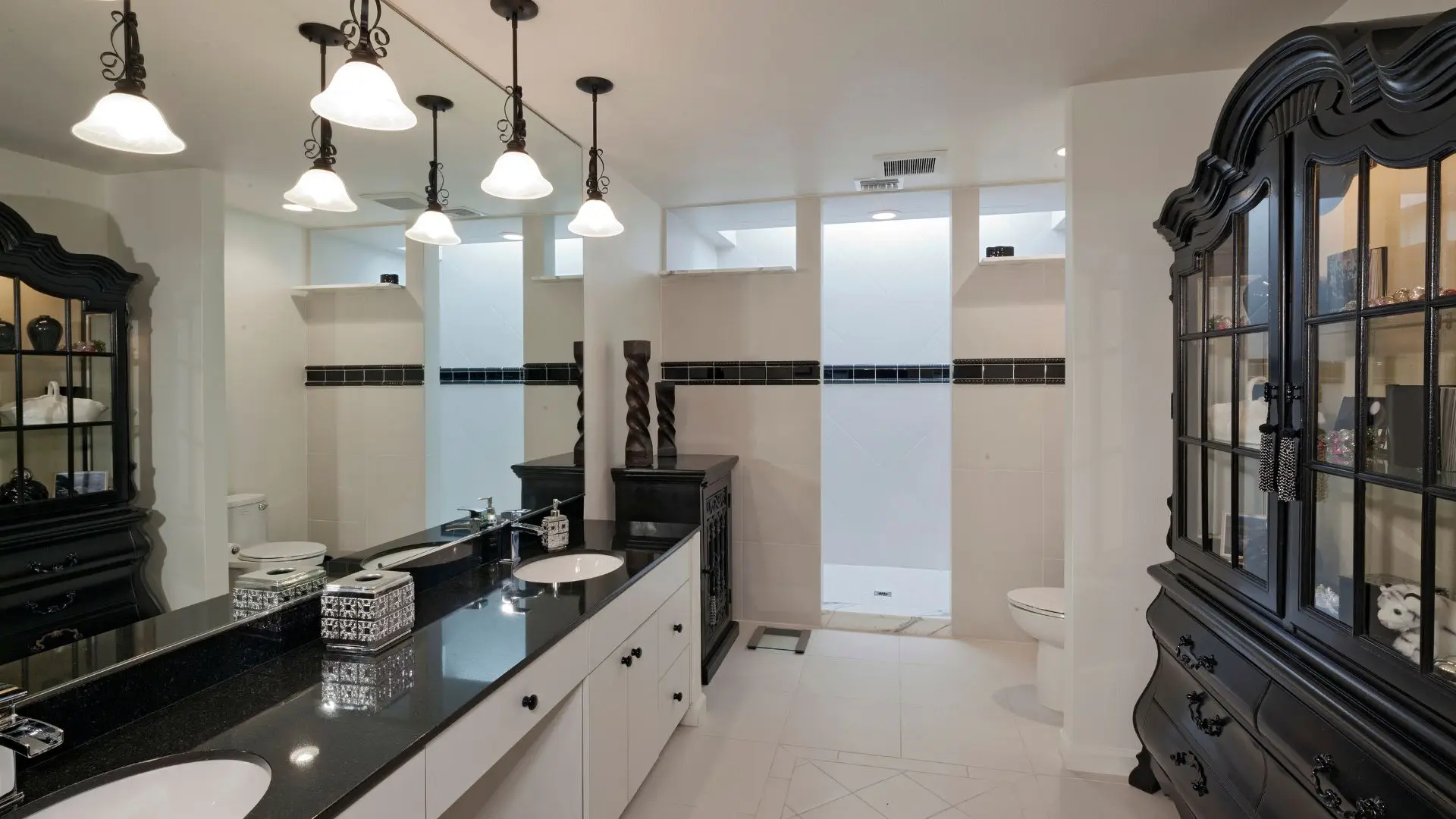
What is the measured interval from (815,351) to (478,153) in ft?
6.70

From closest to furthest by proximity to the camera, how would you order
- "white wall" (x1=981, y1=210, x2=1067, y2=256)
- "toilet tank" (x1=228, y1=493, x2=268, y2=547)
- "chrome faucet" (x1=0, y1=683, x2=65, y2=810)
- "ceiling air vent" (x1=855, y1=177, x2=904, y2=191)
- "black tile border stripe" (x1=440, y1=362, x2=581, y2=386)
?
1. "chrome faucet" (x1=0, y1=683, x2=65, y2=810)
2. "toilet tank" (x1=228, y1=493, x2=268, y2=547)
3. "black tile border stripe" (x1=440, y1=362, x2=581, y2=386)
4. "ceiling air vent" (x1=855, y1=177, x2=904, y2=191)
5. "white wall" (x1=981, y1=210, x2=1067, y2=256)

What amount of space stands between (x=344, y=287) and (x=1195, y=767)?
2487 mm

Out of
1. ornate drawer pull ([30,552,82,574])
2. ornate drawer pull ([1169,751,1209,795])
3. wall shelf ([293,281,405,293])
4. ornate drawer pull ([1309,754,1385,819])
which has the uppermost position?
wall shelf ([293,281,405,293])

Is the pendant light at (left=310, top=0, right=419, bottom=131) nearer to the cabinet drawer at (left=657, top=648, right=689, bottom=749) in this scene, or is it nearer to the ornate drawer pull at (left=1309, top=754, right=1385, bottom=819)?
the cabinet drawer at (left=657, top=648, right=689, bottom=749)

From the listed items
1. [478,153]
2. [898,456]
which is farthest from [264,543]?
[898,456]

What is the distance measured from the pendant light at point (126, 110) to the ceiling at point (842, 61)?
2.37 feet

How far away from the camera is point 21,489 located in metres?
1.12

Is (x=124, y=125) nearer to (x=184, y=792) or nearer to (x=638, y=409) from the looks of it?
(x=184, y=792)

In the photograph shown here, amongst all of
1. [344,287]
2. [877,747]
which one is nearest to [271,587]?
[344,287]

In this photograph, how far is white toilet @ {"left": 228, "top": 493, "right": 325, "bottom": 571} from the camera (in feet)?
4.88

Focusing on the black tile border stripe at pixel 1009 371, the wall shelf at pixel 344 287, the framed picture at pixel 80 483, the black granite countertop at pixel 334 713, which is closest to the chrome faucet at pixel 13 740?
the black granite countertop at pixel 334 713

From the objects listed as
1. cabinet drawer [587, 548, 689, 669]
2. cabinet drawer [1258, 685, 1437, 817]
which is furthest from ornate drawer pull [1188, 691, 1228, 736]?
cabinet drawer [587, 548, 689, 669]

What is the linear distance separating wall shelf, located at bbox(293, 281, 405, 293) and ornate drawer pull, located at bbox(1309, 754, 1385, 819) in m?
2.30

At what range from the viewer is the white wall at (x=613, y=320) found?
295 cm
